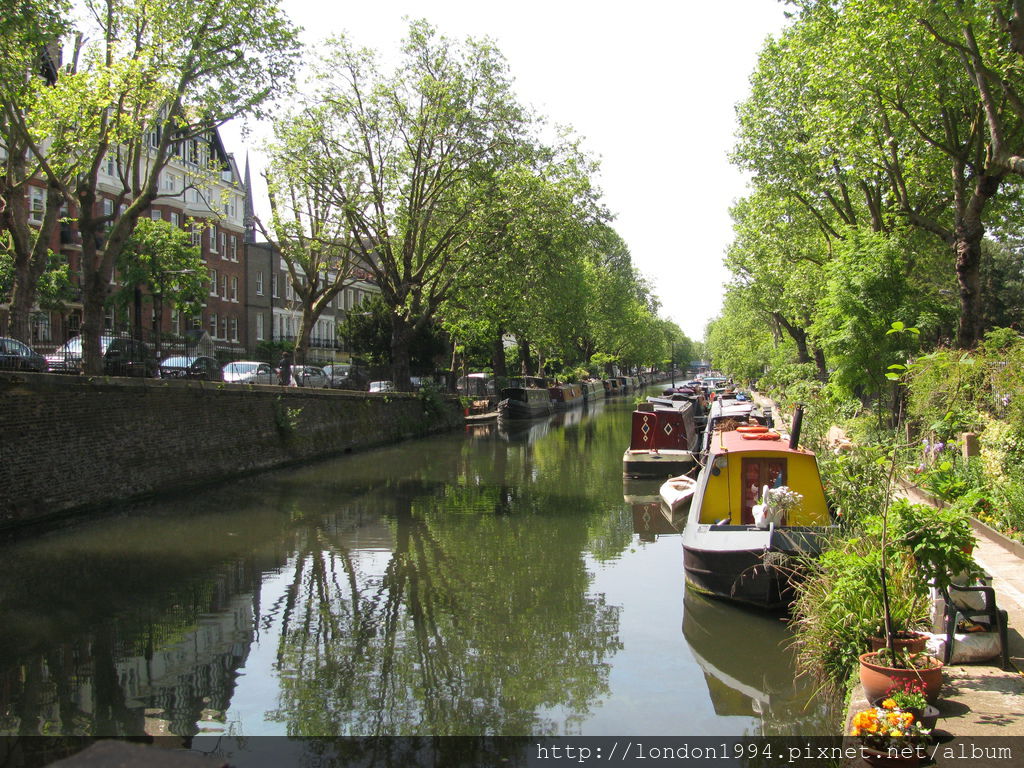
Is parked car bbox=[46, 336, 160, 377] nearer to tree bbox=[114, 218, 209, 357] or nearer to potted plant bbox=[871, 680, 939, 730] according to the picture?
tree bbox=[114, 218, 209, 357]

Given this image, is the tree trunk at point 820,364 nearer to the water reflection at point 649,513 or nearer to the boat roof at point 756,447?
the water reflection at point 649,513

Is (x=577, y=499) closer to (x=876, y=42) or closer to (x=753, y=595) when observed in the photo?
(x=753, y=595)

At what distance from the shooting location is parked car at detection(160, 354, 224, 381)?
22886mm

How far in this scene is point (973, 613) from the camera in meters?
6.55

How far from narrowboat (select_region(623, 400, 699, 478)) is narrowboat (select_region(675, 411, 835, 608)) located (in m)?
10.7

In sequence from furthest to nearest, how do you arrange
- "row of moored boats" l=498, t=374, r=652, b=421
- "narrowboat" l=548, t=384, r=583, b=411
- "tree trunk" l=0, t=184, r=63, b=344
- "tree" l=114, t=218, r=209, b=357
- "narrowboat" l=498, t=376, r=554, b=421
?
1. "narrowboat" l=548, t=384, r=583, b=411
2. "row of moored boats" l=498, t=374, r=652, b=421
3. "narrowboat" l=498, t=376, r=554, b=421
4. "tree" l=114, t=218, r=209, b=357
5. "tree trunk" l=0, t=184, r=63, b=344

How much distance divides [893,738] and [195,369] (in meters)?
21.8

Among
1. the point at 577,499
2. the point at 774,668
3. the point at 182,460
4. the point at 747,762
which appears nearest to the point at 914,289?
the point at 577,499

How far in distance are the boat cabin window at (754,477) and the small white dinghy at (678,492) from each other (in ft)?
19.8

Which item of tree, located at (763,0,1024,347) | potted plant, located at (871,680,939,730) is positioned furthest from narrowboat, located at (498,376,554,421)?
potted plant, located at (871,680,939,730)

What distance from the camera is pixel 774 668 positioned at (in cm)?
897

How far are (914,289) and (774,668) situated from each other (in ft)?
47.1

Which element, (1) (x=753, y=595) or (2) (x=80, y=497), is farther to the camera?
(2) (x=80, y=497)

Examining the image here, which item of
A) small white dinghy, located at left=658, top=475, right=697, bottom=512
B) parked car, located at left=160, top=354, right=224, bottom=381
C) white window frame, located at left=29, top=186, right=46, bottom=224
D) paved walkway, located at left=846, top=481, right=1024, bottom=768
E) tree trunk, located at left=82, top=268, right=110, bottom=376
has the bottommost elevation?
small white dinghy, located at left=658, top=475, right=697, bottom=512
